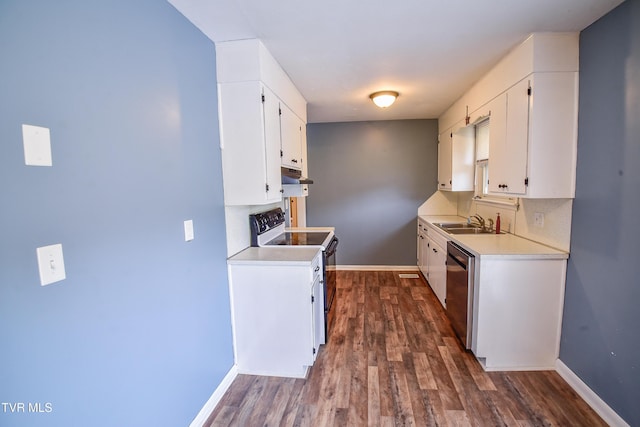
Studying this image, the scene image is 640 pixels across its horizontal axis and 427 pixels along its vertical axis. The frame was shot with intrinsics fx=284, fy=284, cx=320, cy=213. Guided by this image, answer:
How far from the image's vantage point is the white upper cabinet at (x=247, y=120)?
2.00m

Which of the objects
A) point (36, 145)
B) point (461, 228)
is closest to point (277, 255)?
point (36, 145)

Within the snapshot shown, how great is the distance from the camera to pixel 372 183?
15.2ft

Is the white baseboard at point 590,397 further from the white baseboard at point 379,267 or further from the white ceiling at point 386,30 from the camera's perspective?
the white baseboard at point 379,267

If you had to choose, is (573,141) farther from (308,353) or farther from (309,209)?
(309,209)

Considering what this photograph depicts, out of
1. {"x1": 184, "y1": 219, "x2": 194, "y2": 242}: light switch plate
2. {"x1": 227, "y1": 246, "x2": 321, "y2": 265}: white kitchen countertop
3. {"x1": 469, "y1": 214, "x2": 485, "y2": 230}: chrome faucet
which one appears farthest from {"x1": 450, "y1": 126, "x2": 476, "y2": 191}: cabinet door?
{"x1": 184, "y1": 219, "x2": 194, "y2": 242}: light switch plate

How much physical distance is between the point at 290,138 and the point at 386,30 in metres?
1.20

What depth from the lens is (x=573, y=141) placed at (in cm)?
200

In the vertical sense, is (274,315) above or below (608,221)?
below

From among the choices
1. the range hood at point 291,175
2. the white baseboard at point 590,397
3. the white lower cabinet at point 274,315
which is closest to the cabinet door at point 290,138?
the range hood at point 291,175

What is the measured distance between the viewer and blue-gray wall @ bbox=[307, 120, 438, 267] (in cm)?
451

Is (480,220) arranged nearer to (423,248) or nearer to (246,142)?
(423,248)

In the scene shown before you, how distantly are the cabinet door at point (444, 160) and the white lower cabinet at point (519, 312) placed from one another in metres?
1.95

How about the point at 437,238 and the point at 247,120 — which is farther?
the point at 437,238

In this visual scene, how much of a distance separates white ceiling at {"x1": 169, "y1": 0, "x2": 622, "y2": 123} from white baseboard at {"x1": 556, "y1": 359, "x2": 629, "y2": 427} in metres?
2.35
